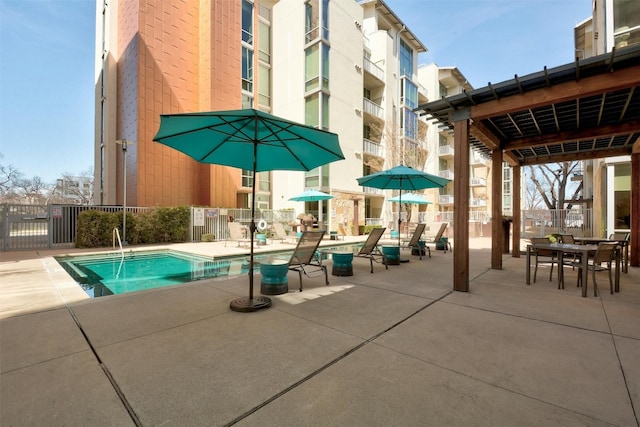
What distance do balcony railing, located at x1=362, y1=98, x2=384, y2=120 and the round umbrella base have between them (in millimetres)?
19815

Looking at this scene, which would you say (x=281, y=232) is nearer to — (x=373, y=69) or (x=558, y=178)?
(x=373, y=69)

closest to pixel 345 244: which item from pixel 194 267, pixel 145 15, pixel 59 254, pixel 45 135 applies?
pixel 194 267

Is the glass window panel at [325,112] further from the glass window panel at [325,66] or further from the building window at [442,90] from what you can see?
the building window at [442,90]

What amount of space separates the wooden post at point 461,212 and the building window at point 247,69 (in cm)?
1788

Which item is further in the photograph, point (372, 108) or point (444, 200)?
point (444, 200)

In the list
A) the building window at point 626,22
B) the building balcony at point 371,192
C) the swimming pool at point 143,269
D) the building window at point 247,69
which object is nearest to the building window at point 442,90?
the building balcony at point 371,192

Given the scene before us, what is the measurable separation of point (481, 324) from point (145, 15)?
69.4 feet

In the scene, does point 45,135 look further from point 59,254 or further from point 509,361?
point 509,361

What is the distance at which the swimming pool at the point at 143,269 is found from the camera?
6.12 m

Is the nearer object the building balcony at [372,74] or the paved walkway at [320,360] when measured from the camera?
the paved walkway at [320,360]

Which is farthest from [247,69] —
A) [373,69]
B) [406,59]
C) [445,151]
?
[445,151]

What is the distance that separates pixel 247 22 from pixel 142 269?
62.0ft

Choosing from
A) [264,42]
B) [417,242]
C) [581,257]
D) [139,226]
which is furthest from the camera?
[264,42]

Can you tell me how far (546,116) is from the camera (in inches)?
230
